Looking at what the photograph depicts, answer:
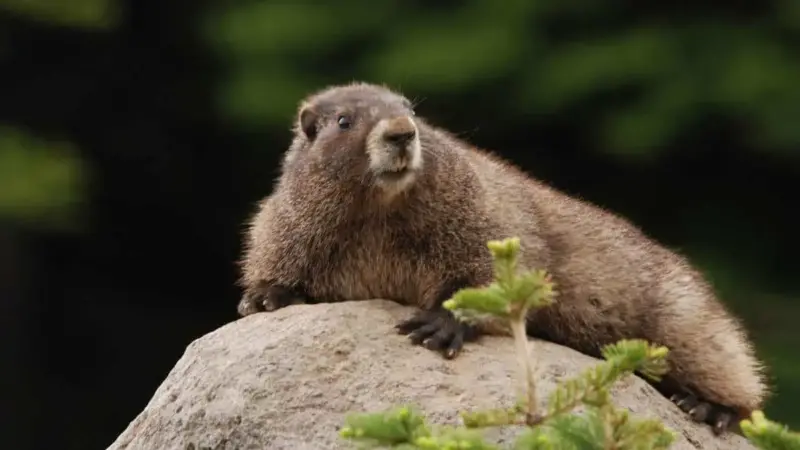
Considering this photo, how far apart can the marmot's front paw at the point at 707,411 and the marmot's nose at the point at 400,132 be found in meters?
1.46

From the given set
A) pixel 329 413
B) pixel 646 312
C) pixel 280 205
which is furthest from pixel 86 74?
pixel 329 413

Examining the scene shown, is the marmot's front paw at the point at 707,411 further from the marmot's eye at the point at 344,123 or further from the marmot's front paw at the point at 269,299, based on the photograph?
the marmot's eye at the point at 344,123

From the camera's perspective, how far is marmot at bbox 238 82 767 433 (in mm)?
5516

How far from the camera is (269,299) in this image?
5535 mm

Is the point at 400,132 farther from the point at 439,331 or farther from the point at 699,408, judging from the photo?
the point at 699,408

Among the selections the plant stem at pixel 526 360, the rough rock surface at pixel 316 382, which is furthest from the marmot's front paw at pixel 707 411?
the plant stem at pixel 526 360

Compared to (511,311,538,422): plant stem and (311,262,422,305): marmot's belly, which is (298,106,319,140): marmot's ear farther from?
(511,311,538,422): plant stem

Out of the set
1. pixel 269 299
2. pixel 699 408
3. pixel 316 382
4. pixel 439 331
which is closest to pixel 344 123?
pixel 269 299

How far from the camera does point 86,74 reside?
439 inches

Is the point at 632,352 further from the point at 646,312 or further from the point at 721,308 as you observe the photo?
the point at 721,308

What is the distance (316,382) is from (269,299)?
0.89m

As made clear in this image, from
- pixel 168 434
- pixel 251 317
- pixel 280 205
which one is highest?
pixel 280 205

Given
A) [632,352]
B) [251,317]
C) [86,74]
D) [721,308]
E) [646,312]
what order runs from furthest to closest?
[86,74] < [721,308] < [646,312] < [251,317] < [632,352]

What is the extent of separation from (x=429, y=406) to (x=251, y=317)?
3.07ft
